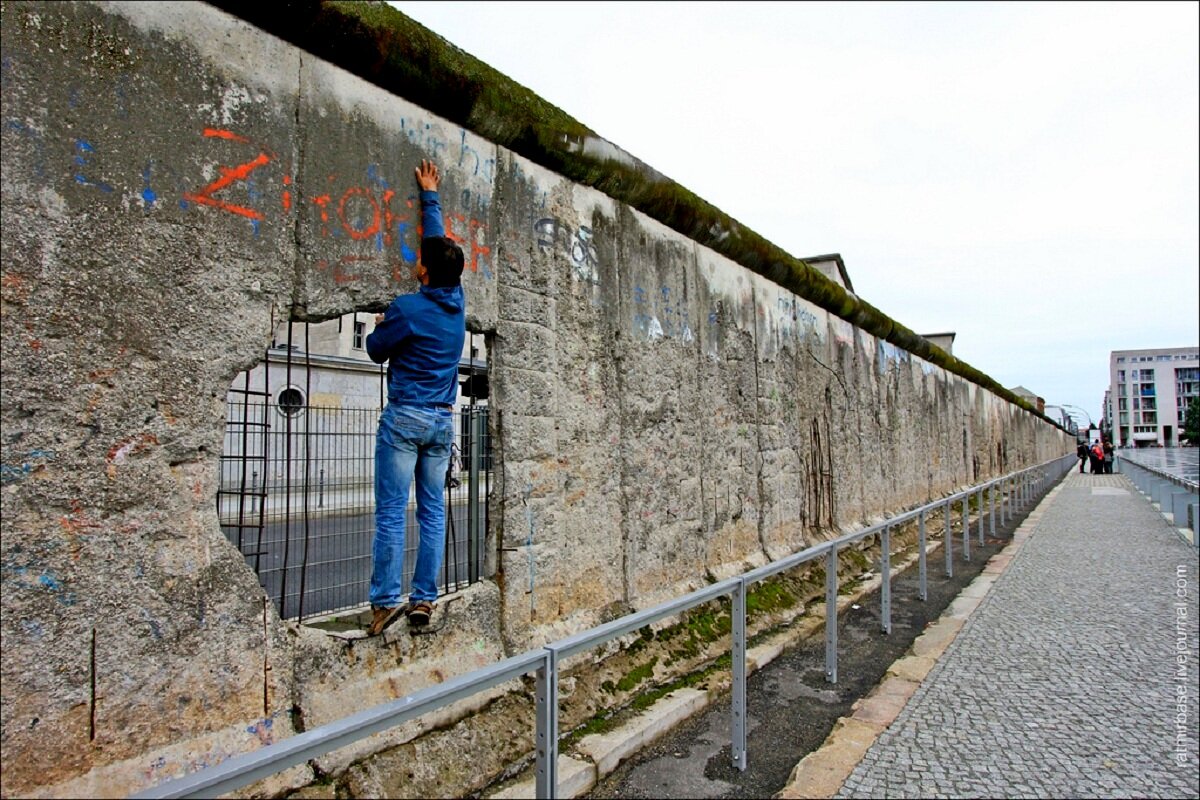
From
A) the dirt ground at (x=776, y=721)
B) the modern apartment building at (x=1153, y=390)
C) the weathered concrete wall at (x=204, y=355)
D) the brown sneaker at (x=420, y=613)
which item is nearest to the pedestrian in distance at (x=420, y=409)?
the brown sneaker at (x=420, y=613)

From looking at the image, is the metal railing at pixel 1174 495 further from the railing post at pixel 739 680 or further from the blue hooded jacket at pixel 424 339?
the blue hooded jacket at pixel 424 339

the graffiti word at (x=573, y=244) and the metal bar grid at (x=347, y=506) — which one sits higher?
the graffiti word at (x=573, y=244)

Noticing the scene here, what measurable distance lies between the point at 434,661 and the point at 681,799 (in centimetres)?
117

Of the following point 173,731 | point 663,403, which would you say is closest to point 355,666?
point 173,731

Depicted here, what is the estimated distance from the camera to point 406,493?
309 centimetres

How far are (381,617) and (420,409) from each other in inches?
32.4

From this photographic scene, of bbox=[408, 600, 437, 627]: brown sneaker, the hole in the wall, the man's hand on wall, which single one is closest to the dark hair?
the man's hand on wall

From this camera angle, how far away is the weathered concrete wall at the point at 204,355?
2.02 metres

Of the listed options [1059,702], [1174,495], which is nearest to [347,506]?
[1059,702]

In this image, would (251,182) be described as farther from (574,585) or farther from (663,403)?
(663,403)

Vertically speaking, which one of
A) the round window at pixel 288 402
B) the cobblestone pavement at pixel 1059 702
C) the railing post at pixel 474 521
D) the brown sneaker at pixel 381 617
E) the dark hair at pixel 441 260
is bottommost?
the cobblestone pavement at pixel 1059 702

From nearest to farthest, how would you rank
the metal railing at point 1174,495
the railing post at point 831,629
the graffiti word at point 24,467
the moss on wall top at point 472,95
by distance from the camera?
1. the graffiti word at point 24,467
2. the moss on wall top at point 472,95
3. the railing post at point 831,629
4. the metal railing at point 1174,495

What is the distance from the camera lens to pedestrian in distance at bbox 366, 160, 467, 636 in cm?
301

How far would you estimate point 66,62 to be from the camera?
212cm
